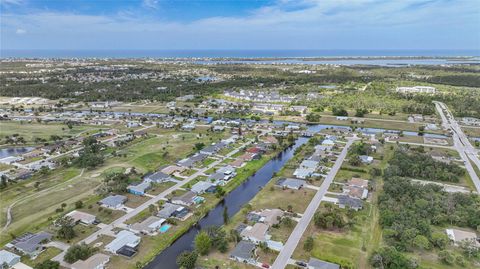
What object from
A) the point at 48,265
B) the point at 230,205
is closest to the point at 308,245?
the point at 230,205

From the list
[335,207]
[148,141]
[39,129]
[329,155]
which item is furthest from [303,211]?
[39,129]

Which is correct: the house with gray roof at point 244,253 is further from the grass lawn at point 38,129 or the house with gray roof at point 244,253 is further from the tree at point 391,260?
the grass lawn at point 38,129

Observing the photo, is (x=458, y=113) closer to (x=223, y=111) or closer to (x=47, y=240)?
(x=223, y=111)

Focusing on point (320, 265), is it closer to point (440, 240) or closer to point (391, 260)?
point (391, 260)

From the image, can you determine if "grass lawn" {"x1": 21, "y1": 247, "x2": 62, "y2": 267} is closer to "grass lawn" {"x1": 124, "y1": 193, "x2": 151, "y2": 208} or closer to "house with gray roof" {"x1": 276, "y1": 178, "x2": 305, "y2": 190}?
"grass lawn" {"x1": 124, "y1": 193, "x2": 151, "y2": 208}

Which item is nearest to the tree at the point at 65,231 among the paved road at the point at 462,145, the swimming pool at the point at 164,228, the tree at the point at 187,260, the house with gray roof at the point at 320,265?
the swimming pool at the point at 164,228

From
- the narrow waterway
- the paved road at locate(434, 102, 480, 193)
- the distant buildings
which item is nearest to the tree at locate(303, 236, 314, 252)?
the narrow waterway
